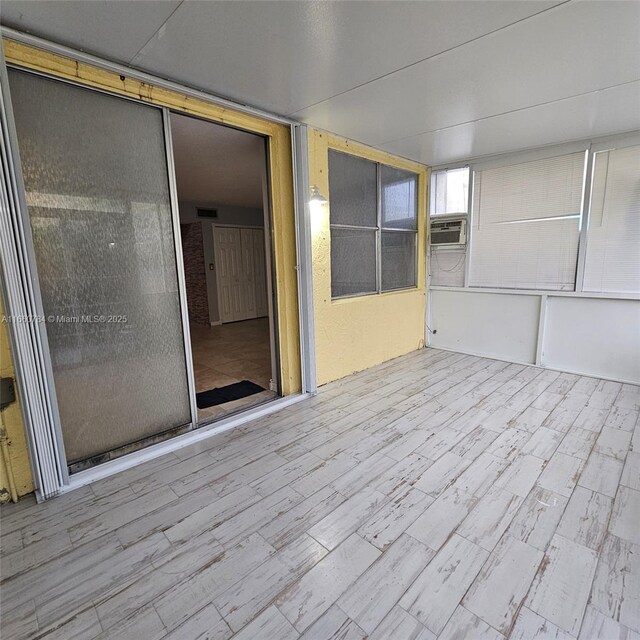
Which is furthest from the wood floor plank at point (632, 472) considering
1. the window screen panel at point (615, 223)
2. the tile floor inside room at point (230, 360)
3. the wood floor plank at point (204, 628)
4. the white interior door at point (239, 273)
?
the white interior door at point (239, 273)

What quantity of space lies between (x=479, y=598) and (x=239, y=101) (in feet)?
10.7

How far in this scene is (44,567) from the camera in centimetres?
158

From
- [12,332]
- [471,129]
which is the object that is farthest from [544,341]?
[12,332]

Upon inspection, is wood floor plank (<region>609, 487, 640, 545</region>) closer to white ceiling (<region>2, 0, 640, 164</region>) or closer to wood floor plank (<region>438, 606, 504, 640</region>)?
wood floor plank (<region>438, 606, 504, 640</region>)

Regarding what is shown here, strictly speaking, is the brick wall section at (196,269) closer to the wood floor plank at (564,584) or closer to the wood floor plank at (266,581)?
the wood floor plank at (266,581)

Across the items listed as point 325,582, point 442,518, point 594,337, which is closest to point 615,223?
point 594,337

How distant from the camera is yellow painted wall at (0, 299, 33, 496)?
6.27 ft

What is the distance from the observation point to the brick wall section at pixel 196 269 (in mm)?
7246

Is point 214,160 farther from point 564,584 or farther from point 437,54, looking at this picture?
point 564,584

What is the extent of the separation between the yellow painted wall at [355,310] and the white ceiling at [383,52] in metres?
0.53

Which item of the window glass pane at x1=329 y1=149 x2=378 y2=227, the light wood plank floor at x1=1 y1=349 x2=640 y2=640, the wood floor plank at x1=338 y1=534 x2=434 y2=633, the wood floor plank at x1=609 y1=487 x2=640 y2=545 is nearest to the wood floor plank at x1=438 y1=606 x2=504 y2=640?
the light wood plank floor at x1=1 y1=349 x2=640 y2=640

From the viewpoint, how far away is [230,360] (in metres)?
4.77

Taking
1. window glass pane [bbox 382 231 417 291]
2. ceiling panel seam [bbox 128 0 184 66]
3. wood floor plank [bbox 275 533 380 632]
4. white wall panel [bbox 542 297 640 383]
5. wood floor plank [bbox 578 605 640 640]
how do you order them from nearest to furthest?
1. wood floor plank [bbox 578 605 640 640]
2. wood floor plank [bbox 275 533 380 632]
3. ceiling panel seam [bbox 128 0 184 66]
4. white wall panel [bbox 542 297 640 383]
5. window glass pane [bbox 382 231 417 291]

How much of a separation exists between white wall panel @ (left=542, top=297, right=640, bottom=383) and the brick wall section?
6058 millimetres
